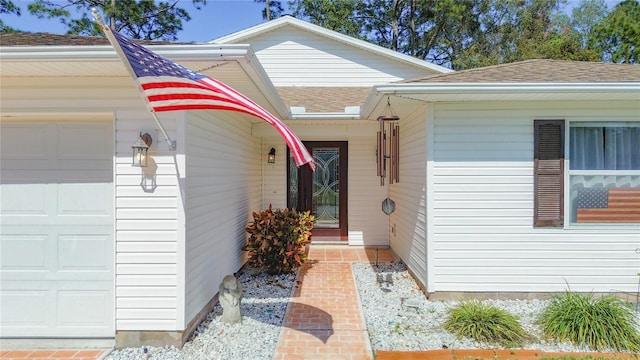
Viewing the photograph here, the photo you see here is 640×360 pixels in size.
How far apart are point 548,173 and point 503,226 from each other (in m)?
0.89

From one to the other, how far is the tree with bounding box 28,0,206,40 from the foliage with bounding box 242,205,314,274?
1373 cm

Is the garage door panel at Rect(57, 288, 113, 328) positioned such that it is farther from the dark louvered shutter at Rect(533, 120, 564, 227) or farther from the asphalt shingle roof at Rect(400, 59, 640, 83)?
the dark louvered shutter at Rect(533, 120, 564, 227)

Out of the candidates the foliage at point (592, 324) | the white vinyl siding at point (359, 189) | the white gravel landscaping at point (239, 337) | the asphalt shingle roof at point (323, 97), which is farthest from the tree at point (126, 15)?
the foliage at point (592, 324)

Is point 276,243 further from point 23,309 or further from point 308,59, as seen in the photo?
point 308,59

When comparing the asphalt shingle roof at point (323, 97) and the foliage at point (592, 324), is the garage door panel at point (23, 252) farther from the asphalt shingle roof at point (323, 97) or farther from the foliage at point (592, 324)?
the foliage at point (592, 324)

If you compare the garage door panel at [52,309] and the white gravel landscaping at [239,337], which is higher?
the garage door panel at [52,309]

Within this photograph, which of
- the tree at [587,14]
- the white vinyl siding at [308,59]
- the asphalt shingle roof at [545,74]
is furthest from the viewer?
the tree at [587,14]

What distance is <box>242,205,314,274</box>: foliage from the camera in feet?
18.5

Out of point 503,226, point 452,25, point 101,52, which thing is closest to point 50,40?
point 101,52

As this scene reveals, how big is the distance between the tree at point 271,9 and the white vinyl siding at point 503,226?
17277 millimetres

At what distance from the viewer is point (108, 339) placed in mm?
3496

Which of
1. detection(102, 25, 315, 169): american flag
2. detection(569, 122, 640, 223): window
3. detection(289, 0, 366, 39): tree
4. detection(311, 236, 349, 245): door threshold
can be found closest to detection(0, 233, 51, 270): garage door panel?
detection(102, 25, 315, 169): american flag

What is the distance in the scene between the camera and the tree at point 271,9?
19062 millimetres

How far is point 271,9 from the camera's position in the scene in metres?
19.3
